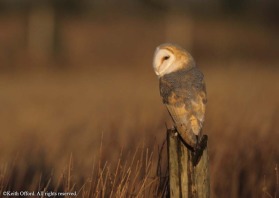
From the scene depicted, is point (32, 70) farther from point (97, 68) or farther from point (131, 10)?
point (131, 10)

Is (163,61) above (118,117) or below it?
above

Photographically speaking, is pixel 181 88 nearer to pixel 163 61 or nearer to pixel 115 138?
pixel 163 61

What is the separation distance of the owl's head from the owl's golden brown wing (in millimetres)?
33

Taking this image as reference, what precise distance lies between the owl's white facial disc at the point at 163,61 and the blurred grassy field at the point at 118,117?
44cm

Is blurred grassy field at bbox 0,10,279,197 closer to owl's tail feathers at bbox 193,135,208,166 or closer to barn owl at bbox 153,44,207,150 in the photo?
barn owl at bbox 153,44,207,150

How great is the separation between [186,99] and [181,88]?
3.3 inches

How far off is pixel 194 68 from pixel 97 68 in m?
15.9

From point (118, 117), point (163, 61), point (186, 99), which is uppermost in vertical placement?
point (163, 61)

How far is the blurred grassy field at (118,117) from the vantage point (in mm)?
4070

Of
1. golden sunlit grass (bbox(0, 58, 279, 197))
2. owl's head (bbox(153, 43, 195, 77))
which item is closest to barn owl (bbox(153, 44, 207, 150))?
owl's head (bbox(153, 43, 195, 77))

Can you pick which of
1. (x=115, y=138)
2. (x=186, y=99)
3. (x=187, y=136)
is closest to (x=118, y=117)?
(x=115, y=138)

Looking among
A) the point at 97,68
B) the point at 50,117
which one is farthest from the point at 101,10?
the point at 50,117

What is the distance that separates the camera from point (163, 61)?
3.18m

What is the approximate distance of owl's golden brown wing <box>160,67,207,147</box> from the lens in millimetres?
2893
